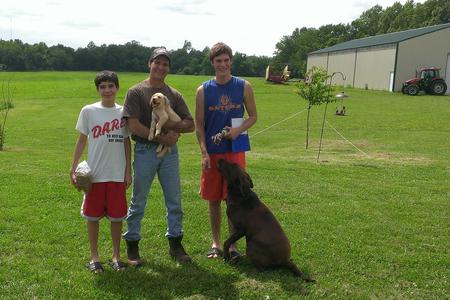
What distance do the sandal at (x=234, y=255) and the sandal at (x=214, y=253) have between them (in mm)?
180

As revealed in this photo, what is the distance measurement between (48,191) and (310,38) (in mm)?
103061

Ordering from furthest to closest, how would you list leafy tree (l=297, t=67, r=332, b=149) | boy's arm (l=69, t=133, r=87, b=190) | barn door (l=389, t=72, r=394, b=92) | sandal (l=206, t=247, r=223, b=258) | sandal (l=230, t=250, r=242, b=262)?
barn door (l=389, t=72, r=394, b=92) → leafy tree (l=297, t=67, r=332, b=149) → sandal (l=206, t=247, r=223, b=258) → sandal (l=230, t=250, r=242, b=262) → boy's arm (l=69, t=133, r=87, b=190)

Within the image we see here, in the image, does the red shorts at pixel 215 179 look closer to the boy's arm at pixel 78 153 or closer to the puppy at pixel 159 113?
the puppy at pixel 159 113

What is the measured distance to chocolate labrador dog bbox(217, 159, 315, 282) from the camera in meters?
4.37

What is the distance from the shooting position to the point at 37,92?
43.4 meters

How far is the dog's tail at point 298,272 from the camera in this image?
14.0ft

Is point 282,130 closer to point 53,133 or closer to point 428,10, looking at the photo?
point 53,133

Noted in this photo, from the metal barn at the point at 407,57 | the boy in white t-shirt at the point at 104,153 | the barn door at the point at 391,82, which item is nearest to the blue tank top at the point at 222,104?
the boy in white t-shirt at the point at 104,153

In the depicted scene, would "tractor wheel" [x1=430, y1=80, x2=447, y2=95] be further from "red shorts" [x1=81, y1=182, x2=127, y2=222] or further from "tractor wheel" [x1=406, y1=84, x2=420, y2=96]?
"red shorts" [x1=81, y1=182, x2=127, y2=222]

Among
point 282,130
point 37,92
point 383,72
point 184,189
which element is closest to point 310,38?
point 383,72

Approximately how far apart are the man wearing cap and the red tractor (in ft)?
121

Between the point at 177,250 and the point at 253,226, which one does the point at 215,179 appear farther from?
the point at 177,250

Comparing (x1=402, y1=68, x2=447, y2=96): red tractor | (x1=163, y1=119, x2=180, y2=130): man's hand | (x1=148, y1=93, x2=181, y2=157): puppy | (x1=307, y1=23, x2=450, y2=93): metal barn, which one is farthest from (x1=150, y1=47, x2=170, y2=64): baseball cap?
(x1=307, y1=23, x2=450, y2=93): metal barn

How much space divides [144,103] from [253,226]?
1.58 m
